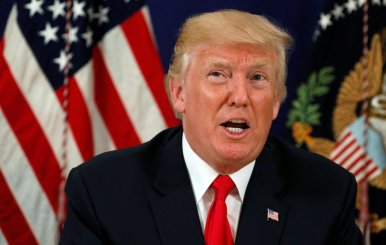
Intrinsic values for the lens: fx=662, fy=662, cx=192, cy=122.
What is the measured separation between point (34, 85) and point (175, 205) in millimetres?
1880

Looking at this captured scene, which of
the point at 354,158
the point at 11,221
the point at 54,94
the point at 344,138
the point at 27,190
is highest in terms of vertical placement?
the point at 54,94

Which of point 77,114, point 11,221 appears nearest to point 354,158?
point 77,114

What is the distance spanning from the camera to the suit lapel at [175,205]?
209 cm

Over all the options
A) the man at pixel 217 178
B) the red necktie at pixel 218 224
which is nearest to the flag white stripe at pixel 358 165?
the man at pixel 217 178

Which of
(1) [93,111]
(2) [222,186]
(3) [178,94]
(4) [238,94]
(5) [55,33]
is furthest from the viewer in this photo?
(1) [93,111]

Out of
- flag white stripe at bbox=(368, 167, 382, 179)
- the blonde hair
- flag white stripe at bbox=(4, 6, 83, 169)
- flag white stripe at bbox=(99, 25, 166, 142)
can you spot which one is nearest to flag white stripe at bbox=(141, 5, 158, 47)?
flag white stripe at bbox=(99, 25, 166, 142)

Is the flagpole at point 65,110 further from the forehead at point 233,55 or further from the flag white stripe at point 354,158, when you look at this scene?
the forehead at point 233,55

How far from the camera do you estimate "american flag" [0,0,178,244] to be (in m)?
3.75

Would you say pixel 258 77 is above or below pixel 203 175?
above

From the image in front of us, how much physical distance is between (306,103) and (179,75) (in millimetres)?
1677

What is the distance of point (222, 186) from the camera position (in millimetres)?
2191

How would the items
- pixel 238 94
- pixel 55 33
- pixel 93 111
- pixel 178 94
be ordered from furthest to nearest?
pixel 93 111, pixel 55 33, pixel 178 94, pixel 238 94

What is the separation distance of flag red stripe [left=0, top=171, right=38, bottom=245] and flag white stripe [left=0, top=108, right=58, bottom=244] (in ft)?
0.08

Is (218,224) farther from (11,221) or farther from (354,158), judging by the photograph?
(11,221)
